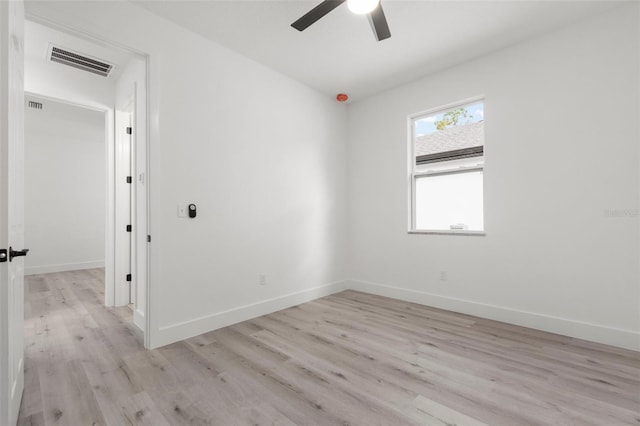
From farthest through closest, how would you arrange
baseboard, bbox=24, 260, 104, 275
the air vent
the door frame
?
baseboard, bbox=24, 260, 104, 275 → the air vent → the door frame

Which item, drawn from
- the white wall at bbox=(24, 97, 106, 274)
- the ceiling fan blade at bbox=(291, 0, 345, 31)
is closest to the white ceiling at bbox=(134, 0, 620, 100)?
the ceiling fan blade at bbox=(291, 0, 345, 31)

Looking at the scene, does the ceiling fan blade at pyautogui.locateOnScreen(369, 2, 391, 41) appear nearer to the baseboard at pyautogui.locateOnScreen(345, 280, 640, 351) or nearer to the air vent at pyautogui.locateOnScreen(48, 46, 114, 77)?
the baseboard at pyautogui.locateOnScreen(345, 280, 640, 351)

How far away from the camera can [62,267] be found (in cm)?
616

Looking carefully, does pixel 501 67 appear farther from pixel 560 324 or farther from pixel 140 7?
pixel 140 7

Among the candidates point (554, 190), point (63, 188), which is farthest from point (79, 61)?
point (554, 190)

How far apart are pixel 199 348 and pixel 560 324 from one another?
330 centimetres

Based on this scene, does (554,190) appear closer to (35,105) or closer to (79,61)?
(79,61)

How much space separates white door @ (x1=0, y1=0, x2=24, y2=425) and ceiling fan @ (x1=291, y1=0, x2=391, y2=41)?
1.64 m

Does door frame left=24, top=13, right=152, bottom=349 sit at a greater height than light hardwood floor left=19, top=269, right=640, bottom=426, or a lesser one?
greater

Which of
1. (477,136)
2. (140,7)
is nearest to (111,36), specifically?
(140,7)

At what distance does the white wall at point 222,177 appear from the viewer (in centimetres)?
264

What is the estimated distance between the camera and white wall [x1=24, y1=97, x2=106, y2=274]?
591 cm

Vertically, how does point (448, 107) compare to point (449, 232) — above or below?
above

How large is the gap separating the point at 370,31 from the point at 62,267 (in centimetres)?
715
